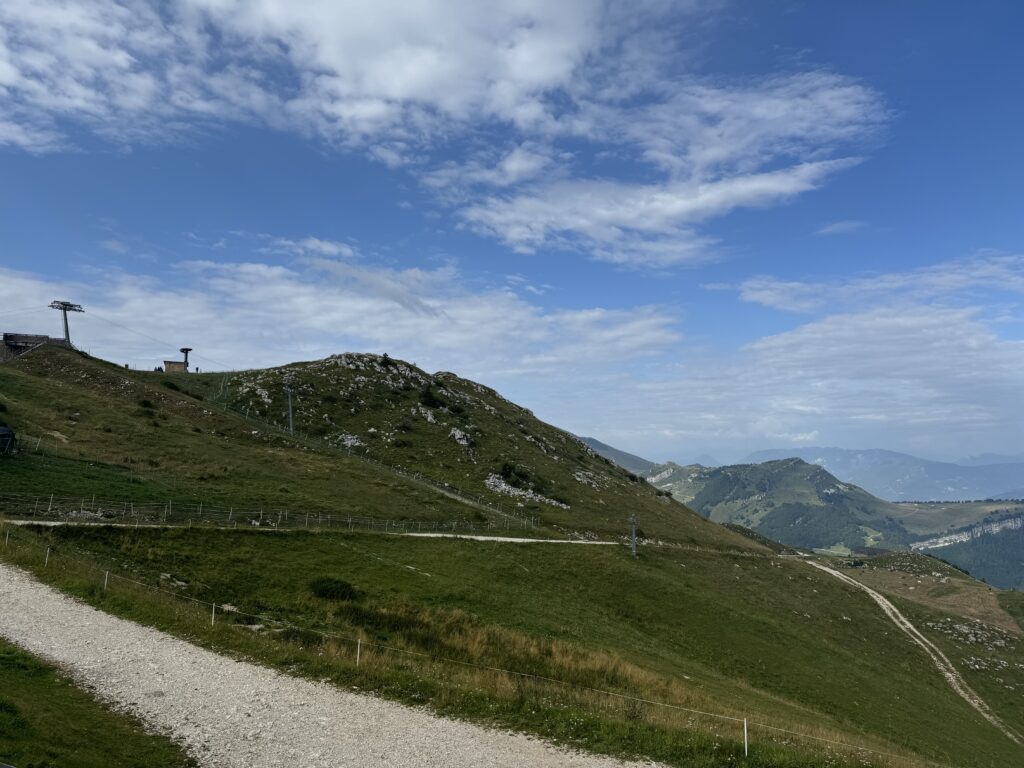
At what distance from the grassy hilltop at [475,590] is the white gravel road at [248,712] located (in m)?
1.50

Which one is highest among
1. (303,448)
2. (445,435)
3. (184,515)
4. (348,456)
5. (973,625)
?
(445,435)

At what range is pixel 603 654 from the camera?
122ft

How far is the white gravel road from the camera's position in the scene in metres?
18.0

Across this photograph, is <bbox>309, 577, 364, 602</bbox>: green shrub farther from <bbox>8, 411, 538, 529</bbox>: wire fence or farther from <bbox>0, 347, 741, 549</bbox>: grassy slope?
<bbox>0, 347, 741, 549</bbox>: grassy slope

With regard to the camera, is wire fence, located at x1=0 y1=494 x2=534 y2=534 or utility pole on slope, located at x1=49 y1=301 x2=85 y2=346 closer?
wire fence, located at x1=0 y1=494 x2=534 y2=534

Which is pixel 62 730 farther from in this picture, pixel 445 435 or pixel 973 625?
pixel 973 625

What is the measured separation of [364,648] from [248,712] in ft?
29.3

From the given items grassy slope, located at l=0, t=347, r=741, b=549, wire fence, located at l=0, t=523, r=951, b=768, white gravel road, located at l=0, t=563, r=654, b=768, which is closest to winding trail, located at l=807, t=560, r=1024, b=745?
grassy slope, located at l=0, t=347, r=741, b=549

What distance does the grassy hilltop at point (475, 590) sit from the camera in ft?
85.1

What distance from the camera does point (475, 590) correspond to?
47.2m

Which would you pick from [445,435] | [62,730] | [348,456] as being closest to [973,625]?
[445,435]

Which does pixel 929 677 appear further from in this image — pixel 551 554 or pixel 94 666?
pixel 94 666

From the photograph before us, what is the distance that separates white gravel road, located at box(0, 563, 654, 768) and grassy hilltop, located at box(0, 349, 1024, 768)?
1.50 metres

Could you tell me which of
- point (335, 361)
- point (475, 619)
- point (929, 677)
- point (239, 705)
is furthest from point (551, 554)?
point (335, 361)
